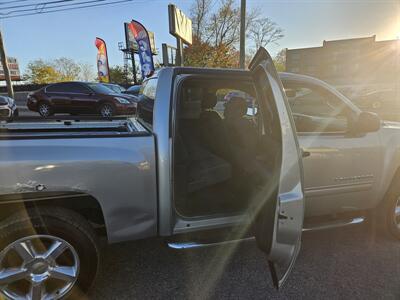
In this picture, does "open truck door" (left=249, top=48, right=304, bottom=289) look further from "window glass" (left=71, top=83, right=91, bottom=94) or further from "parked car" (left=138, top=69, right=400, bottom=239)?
"window glass" (left=71, top=83, right=91, bottom=94)

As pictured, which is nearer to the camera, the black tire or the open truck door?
the open truck door

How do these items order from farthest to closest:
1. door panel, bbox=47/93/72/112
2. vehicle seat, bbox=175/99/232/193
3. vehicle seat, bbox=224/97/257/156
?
door panel, bbox=47/93/72/112
vehicle seat, bbox=224/97/257/156
vehicle seat, bbox=175/99/232/193

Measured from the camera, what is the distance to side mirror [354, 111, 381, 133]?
8.20 ft

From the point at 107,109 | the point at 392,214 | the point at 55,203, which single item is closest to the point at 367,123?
the point at 392,214

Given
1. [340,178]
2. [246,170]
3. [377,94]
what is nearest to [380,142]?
[340,178]

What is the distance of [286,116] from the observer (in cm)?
188

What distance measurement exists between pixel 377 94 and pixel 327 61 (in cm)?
2548

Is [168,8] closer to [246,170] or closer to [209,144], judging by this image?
[209,144]

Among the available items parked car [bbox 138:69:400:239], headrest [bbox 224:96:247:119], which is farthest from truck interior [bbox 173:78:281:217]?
parked car [bbox 138:69:400:239]

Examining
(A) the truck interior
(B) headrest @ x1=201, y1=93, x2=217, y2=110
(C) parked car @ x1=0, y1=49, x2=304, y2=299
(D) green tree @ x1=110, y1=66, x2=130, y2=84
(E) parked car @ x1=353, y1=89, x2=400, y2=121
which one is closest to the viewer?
(C) parked car @ x1=0, y1=49, x2=304, y2=299

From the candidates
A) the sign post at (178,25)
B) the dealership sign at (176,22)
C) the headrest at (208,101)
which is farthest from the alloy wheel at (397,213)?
the dealership sign at (176,22)

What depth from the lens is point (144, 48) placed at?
74.4ft

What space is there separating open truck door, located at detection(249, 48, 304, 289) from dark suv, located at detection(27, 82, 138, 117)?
35.8 feet

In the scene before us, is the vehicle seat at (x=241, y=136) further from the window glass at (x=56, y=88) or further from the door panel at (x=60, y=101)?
the window glass at (x=56, y=88)
